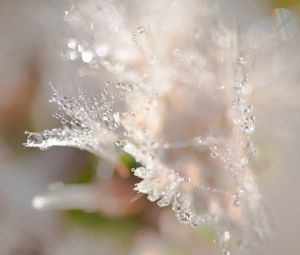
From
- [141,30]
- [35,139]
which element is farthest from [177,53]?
[35,139]

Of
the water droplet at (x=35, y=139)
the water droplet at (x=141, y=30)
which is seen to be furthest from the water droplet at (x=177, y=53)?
the water droplet at (x=35, y=139)

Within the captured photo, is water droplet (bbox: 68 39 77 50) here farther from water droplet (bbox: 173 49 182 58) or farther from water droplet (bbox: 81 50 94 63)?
water droplet (bbox: 173 49 182 58)

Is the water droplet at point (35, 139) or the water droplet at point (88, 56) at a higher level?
the water droplet at point (88, 56)

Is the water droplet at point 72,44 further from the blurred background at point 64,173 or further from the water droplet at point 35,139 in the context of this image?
the water droplet at point 35,139

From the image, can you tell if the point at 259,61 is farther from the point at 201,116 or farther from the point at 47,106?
the point at 47,106

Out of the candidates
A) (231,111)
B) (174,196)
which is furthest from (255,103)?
(174,196)

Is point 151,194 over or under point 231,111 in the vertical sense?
under

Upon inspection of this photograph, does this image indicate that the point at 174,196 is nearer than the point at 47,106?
Yes

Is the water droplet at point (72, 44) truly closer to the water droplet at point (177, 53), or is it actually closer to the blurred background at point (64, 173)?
the blurred background at point (64, 173)

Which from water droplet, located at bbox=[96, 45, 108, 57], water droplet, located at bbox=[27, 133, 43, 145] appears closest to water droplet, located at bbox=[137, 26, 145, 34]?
water droplet, located at bbox=[96, 45, 108, 57]

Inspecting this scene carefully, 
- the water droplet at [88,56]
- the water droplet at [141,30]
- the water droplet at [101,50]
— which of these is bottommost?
the water droplet at [88,56]
